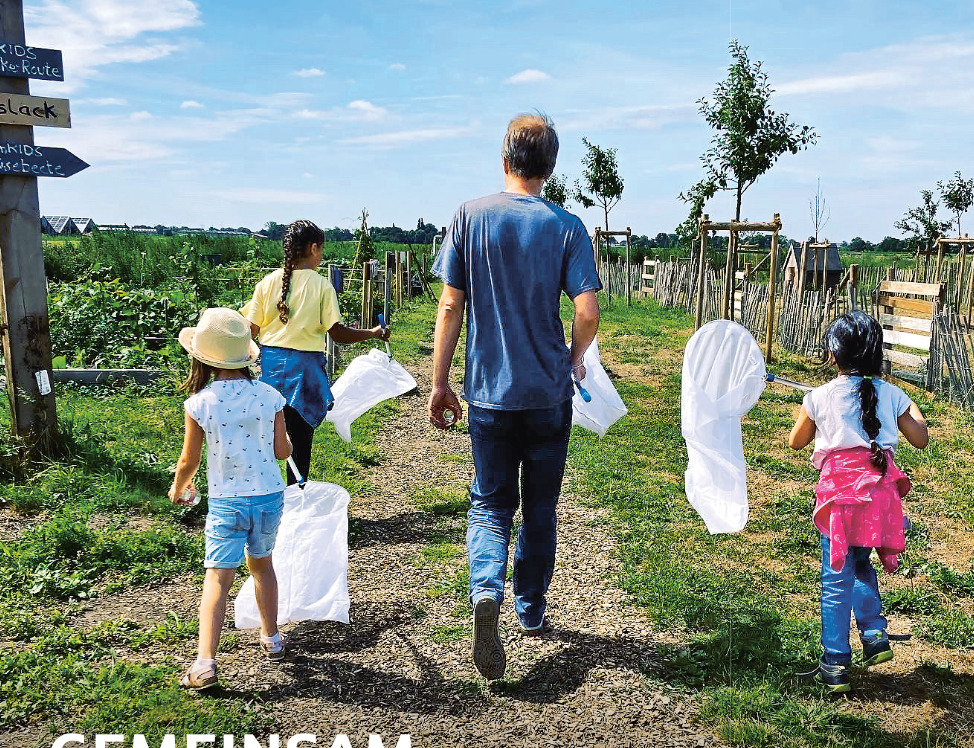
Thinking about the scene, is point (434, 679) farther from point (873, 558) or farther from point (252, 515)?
point (873, 558)

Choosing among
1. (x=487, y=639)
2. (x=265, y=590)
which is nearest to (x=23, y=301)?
(x=265, y=590)

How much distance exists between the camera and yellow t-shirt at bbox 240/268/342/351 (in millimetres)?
4391

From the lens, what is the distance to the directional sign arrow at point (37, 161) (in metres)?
5.47

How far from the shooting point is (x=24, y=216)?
562 cm

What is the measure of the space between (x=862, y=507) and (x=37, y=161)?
17.6ft

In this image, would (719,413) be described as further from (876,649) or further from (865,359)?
(876,649)

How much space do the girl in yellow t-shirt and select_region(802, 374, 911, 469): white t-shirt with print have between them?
89.8 inches

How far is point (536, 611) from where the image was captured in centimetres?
355

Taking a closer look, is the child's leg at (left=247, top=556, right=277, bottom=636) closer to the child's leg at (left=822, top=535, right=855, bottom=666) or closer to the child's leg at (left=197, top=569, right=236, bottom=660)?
the child's leg at (left=197, top=569, right=236, bottom=660)

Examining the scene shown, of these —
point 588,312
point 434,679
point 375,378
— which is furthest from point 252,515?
point 375,378

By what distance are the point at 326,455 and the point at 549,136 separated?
4004 mm

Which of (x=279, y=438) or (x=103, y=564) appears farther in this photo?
(x=103, y=564)

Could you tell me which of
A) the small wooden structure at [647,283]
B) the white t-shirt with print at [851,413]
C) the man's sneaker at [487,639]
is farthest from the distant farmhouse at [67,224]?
the white t-shirt with print at [851,413]

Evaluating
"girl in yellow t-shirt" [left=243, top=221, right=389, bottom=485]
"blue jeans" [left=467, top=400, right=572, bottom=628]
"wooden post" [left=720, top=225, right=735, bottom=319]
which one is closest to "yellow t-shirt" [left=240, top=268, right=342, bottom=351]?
"girl in yellow t-shirt" [left=243, top=221, right=389, bottom=485]
